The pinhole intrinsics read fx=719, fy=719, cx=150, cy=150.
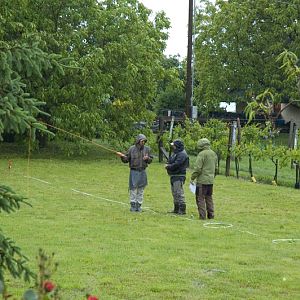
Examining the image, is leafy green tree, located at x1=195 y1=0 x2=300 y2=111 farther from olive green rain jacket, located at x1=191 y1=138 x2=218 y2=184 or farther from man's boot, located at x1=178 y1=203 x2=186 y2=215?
olive green rain jacket, located at x1=191 y1=138 x2=218 y2=184

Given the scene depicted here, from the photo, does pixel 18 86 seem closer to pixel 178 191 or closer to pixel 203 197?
pixel 203 197

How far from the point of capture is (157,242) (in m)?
10.5

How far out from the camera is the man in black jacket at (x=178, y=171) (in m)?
13.6

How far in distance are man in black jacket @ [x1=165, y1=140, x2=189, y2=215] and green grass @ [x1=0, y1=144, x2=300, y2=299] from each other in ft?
1.00

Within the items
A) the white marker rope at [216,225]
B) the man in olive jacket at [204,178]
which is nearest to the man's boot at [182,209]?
the man in olive jacket at [204,178]

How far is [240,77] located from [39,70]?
37.6 meters

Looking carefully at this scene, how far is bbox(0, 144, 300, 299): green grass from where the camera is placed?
307 inches

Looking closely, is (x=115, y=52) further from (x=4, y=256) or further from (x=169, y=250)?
(x=4, y=256)

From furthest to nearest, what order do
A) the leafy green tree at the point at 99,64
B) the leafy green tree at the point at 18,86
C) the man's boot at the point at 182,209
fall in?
the leafy green tree at the point at 99,64, the man's boot at the point at 182,209, the leafy green tree at the point at 18,86

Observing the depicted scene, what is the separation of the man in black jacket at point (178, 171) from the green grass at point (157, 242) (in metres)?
0.30

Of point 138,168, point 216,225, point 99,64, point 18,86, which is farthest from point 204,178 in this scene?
point 99,64

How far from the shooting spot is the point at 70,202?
14906mm

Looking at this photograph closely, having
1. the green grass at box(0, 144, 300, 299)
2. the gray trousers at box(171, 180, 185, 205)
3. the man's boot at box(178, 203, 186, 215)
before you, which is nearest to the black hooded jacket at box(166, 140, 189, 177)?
the gray trousers at box(171, 180, 185, 205)

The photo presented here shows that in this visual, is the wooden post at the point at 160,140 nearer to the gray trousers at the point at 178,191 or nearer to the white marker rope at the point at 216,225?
the gray trousers at the point at 178,191
